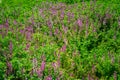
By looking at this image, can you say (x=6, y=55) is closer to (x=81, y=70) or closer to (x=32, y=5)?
(x=81, y=70)

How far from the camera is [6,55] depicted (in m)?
5.79

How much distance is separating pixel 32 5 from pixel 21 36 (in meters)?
4.47

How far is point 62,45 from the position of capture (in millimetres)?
6766

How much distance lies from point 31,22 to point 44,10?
1.55m

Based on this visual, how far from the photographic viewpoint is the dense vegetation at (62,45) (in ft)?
17.5

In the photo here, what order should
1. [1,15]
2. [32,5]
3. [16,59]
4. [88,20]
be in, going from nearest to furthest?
[16,59]
[88,20]
[1,15]
[32,5]

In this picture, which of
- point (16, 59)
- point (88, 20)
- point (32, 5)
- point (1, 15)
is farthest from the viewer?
point (32, 5)

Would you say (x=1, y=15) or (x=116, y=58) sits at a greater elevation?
(x=1, y=15)

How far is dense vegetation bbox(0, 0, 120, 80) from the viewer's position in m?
5.35

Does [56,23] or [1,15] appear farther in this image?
[1,15]

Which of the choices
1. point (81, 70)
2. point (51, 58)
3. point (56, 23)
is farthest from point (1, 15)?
point (81, 70)

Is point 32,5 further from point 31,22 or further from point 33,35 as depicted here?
point 33,35

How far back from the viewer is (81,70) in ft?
18.9

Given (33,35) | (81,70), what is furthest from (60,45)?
(81,70)
